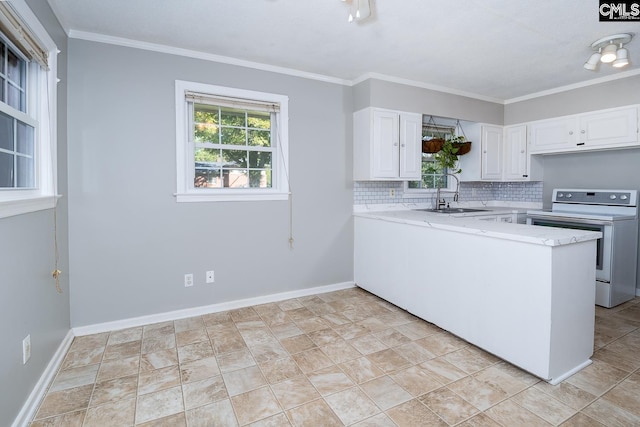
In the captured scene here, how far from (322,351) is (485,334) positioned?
118 centimetres

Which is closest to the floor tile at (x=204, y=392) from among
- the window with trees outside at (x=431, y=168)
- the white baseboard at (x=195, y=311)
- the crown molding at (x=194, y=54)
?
the white baseboard at (x=195, y=311)

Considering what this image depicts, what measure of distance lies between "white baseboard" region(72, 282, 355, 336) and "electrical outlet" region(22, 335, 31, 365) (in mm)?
965

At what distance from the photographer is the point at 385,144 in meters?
3.61

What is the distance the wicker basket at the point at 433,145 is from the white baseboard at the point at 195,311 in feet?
6.49

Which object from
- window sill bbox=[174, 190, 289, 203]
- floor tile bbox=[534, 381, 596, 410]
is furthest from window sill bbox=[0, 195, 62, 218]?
floor tile bbox=[534, 381, 596, 410]

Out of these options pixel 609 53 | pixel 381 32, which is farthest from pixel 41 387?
pixel 609 53

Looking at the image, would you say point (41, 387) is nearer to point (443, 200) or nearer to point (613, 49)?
point (443, 200)

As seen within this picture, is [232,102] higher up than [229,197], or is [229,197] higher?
[232,102]

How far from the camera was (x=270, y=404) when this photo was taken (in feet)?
6.11

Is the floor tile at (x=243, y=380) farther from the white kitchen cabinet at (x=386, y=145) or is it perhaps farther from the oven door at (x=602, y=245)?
the oven door at (x=602, y=245)

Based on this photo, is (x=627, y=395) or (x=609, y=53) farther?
(x=609, y=53)

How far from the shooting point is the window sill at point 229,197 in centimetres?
300

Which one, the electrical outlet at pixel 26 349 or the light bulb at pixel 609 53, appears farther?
the light bulb at pixel 609 53

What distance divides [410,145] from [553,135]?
5.96 feet
